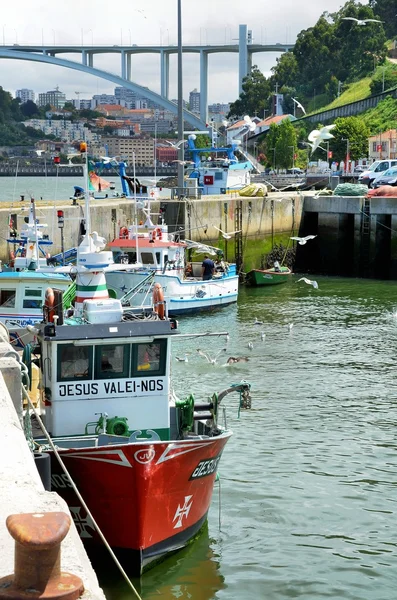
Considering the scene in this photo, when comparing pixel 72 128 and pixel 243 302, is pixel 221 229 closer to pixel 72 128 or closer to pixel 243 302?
pixel 243 302

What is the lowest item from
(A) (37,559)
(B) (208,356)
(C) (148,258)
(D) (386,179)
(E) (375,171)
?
(B) (208,356)

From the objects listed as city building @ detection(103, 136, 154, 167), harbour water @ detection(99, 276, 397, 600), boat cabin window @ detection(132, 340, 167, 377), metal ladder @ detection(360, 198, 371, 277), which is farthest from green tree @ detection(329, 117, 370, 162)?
boat cabin window @ detection(132, 340, 167, 377)

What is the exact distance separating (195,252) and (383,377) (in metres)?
15.4

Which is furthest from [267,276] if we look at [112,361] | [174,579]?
[174,579]

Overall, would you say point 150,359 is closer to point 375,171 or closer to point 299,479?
point 299,479

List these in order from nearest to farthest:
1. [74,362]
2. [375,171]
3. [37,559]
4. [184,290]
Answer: [37,559]
[74,362]
[184,290]
[375,171]

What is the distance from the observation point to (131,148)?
479 feet

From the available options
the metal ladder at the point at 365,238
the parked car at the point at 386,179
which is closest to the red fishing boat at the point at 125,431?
the metal ladder at the point at 365,238

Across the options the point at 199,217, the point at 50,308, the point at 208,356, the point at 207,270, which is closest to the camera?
the point at 50,308

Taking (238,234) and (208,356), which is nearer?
(208,356)

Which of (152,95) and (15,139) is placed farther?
(15,139)

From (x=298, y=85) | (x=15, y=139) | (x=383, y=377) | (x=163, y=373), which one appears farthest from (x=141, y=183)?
(x=15, y=139)

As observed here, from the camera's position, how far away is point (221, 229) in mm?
40031

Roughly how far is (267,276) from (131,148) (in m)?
111
